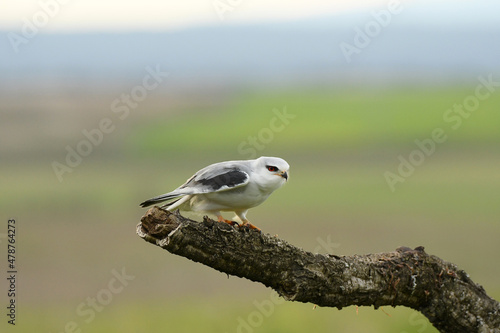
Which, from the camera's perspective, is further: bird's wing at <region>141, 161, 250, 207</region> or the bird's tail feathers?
bird's wing at <region>141, 161, 250, 207</region>

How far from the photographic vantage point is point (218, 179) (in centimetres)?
867

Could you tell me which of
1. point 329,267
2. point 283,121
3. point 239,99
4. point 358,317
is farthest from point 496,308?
point 239,99

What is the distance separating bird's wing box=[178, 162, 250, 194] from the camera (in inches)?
340

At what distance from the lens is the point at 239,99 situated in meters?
97.3

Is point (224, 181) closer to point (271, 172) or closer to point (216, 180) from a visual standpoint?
point (216, 180)

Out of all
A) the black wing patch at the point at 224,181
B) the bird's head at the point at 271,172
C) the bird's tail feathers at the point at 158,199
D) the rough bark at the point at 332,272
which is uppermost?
the bird's head at the point at 271,172

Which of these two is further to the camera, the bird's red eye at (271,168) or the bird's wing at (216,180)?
the bird's red eye at (271,168)

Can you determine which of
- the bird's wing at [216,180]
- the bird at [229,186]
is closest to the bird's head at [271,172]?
the bird at [229,186]

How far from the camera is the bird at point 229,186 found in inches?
341

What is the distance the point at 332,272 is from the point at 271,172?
161cm

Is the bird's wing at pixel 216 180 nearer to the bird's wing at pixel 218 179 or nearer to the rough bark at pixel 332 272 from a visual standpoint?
the bird's wing at pixel 218 179

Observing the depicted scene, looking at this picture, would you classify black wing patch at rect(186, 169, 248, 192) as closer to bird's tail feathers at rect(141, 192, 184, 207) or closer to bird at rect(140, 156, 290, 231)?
bird at rect(140, 156, 290, 231)

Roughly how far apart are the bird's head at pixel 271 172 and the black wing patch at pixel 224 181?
0.28 meters

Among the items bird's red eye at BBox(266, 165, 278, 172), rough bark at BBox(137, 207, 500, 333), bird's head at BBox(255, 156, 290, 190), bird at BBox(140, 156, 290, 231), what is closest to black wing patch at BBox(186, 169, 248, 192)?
bird at BBox(140, 156, 290, 231)
